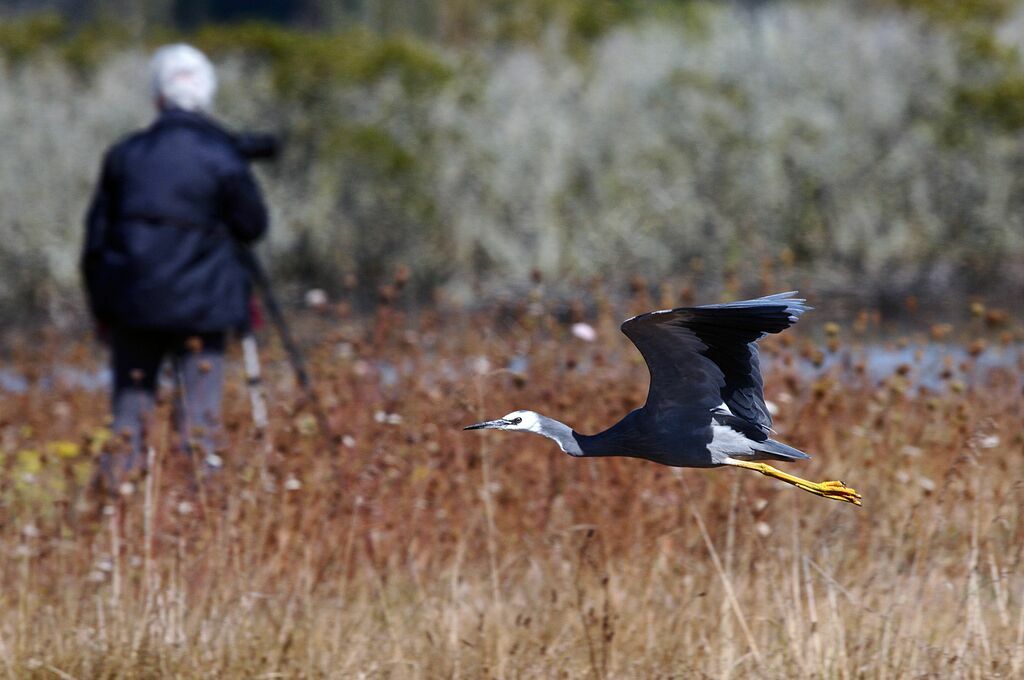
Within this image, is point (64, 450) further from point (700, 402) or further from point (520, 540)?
point (700, 402)

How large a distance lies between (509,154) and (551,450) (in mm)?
7731

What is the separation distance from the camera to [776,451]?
3.06 m

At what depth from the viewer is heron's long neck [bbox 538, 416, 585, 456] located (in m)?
2.93

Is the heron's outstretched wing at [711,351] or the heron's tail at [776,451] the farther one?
the heron's tail at [776,451]

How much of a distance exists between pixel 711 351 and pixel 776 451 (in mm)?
248

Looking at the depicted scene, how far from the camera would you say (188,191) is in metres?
5.49

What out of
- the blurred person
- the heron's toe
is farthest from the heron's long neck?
the blurred person

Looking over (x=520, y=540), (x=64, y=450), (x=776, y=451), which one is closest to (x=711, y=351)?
(x=776, y=451)

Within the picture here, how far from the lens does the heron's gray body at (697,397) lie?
9.50 ft

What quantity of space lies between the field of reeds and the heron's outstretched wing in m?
0.51

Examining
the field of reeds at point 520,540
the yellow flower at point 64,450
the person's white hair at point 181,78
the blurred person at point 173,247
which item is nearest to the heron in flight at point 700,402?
the field of reeds at point 520,540

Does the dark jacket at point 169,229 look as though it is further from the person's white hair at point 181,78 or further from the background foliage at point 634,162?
the background foliage at point 634,162

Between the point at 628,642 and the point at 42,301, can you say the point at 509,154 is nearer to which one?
the point at 42,301

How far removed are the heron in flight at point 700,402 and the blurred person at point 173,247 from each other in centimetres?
274
